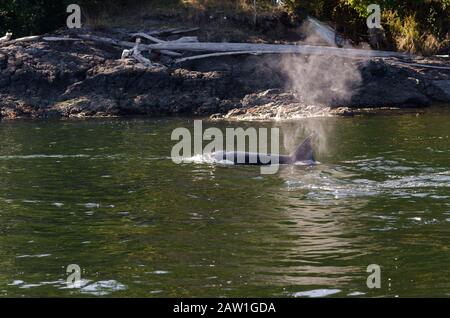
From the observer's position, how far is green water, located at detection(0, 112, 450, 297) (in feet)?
38.1

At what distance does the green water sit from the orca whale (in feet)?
1.59

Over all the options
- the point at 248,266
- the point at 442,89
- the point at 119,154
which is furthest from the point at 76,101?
the point at 248,266

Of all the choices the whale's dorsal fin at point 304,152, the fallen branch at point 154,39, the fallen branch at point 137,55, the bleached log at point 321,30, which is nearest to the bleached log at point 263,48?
the fallen branch at point 154,39

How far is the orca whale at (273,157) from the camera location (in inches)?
853

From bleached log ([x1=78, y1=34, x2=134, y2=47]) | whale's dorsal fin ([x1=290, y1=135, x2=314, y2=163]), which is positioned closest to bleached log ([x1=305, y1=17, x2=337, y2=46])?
bleached log ([x1=78, y1=34, x2=134, y2=47])

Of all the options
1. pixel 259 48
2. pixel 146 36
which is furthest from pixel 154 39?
pixel 259 48

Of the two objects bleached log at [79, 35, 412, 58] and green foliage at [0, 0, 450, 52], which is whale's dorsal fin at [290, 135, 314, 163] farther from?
green foliage at [0, 0, 450, 52]

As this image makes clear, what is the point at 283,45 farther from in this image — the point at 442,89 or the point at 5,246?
the point at 5,246

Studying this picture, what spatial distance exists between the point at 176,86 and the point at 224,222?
797 inches

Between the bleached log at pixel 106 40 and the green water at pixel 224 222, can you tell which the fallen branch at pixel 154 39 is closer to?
the bleached log at pixel 106 40

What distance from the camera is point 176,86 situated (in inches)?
1374

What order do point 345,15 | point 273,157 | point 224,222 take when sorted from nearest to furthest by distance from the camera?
point 224,222
point 273,157
point 345,15

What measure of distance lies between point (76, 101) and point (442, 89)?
14089 mm

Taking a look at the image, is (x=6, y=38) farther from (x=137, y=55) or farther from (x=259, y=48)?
(x=259, y=48)
